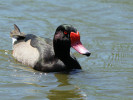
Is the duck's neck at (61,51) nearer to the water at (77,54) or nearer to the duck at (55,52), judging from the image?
the duck at (55,52)

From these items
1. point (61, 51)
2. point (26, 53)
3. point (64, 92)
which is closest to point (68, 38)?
point (61, 51)

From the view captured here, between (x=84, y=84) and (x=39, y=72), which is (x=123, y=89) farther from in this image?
(x=39, y=72)

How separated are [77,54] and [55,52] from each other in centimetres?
147

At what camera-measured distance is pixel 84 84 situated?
8867 mm

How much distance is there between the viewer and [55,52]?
10.0 m

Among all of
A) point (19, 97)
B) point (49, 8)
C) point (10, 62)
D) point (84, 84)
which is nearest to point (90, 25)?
point (49, 8)

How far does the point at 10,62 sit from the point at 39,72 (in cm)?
128

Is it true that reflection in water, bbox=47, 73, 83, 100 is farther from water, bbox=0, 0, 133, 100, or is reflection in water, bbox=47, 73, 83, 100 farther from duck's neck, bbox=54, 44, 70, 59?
A: duck's neck, bbox=54, 44, 70, 59

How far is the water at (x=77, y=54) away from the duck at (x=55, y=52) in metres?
0.21

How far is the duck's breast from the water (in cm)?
19

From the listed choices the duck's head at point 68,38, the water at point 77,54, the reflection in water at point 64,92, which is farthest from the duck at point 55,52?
A: the reflection in water at point 64,92

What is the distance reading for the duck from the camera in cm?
952

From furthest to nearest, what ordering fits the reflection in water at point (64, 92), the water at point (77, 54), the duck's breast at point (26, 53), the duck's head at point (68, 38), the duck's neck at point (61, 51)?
the duck's breast at point (26, 53) → the duck's neck at point (61, 51) → the duck's head at point (68, 38) → the water at point (77, 54) → the reflection in water at point (64, 92)

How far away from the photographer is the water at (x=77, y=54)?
8352 mm
